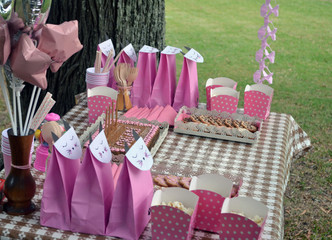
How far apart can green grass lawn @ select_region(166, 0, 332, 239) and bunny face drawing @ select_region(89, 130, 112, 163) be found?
1870mm

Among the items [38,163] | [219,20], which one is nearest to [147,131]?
[38,163]

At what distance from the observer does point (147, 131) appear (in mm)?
→ 1974

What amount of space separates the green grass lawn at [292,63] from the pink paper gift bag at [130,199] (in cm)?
179

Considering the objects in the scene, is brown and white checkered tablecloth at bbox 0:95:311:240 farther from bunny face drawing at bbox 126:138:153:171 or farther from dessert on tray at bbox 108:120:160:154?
bunny face drawing at bbox 126:138:153:171

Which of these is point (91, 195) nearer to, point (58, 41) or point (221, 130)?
point (58, 41)

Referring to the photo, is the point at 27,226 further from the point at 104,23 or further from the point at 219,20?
the point at 219,20

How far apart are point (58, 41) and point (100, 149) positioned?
1.10 ft

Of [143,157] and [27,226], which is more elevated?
[143,157]

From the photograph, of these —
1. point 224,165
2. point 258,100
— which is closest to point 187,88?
point 258,100

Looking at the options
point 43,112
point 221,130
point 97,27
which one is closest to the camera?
point 43,112

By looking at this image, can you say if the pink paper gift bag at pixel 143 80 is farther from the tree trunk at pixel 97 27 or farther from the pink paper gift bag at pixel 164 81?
the tree trunk at pixel 97 27

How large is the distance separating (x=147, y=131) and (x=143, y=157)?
1.83 ft

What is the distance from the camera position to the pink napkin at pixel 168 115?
7.18ft

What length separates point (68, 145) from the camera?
1420mm
